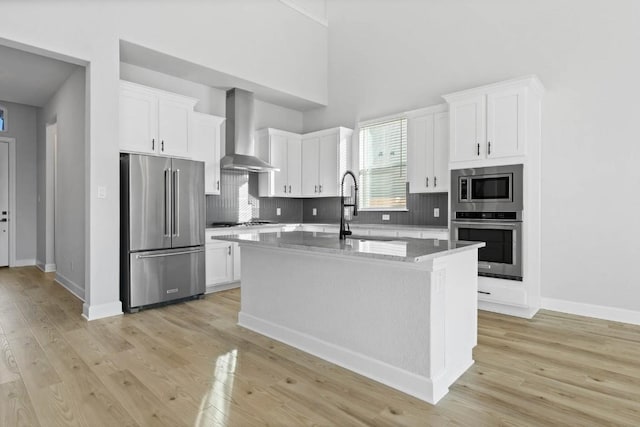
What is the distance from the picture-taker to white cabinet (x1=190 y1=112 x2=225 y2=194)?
4812 mm

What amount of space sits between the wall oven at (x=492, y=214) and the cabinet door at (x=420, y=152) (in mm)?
606

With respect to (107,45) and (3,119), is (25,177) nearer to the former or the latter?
(3,119)

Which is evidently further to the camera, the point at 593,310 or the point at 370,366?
the point at 593,310

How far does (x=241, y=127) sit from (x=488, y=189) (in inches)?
139

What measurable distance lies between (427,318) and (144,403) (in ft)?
5.51

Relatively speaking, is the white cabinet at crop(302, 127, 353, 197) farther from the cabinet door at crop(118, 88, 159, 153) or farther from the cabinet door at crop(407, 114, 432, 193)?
the cabinet door at crop(118, 88, 159, 153)

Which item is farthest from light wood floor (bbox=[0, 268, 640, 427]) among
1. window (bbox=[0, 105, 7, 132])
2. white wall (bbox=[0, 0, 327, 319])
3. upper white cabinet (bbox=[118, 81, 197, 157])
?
window (bbox=[0, 105, 7, 132])

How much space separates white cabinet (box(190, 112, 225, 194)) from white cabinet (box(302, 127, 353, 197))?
5.23 ft

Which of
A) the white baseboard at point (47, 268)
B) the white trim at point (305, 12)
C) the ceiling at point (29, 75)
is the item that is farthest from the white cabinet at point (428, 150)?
the white baseboard at point (47, 268)

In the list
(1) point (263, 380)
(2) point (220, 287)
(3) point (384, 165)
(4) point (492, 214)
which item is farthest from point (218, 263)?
(4) point (492, 214)

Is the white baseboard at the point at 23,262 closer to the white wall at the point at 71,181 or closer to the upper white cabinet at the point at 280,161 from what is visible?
the white wall at the point at 71,181

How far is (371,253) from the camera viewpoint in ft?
6.45

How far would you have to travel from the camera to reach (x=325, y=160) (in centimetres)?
602

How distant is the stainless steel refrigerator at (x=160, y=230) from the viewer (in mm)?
3908
